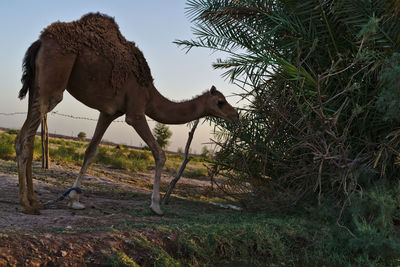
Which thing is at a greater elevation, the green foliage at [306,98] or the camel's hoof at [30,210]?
the green foliage at [306,98]

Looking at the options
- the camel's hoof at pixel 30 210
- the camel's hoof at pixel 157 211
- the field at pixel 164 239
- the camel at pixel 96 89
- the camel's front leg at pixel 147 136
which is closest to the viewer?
the field at pixel 164 239

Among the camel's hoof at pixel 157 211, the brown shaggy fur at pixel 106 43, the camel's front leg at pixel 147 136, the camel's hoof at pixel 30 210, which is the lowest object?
the camel's hoof at pixel 30 210

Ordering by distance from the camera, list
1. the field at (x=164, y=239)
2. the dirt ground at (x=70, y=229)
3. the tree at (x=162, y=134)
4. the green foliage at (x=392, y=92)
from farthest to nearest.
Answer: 1. the tree at (x=162, y=134)
2. the green foliage at (x=392, y=92)
3. the field at (x=164, y=239)
4. the dirt ground at (x=70, y=229)

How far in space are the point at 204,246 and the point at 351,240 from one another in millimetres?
1835

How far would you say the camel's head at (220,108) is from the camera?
7.58 meters

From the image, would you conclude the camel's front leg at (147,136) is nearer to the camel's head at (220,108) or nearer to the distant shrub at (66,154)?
the camel's head at (220,108)

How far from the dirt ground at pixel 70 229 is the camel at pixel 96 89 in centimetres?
45

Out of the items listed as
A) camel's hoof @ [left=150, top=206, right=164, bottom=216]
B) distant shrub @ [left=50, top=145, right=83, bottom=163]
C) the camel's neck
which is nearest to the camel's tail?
the camel's neck

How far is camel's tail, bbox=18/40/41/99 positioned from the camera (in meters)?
6.36

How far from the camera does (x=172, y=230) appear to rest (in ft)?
16.5

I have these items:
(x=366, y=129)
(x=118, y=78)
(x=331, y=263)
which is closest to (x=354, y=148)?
(x=366, y=129)

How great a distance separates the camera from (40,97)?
20.5 feet

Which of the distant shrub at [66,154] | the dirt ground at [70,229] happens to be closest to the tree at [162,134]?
the distant shrub at [66,154]

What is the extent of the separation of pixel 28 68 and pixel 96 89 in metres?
1.01
